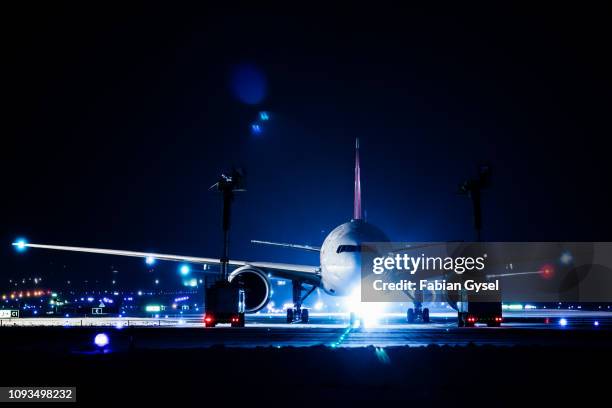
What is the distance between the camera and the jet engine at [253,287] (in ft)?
164

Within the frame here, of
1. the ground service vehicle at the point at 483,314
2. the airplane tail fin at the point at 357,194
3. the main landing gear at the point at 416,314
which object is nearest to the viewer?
the ground service vehicle at the point at 483,314

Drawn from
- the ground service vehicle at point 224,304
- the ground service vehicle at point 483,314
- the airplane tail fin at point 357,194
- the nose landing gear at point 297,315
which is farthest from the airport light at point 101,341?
the airplane tail fin at point 357,194

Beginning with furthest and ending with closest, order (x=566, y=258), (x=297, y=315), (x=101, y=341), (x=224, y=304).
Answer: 1. (x=566, y=258)
2. (x=297, y=315)
3. (x=224, y=304)
4. (x=101, y=341)

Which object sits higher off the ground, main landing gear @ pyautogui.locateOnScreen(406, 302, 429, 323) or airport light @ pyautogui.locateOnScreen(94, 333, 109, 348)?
main landing gear @ pyautogui.locateOnScreen(406, 302, 429, 323)

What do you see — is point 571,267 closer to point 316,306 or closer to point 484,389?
point 316,306

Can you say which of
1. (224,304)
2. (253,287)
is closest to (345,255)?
(253,287)

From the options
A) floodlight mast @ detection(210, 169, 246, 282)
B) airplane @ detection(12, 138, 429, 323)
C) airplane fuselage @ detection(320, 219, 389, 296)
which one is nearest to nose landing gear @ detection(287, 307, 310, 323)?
airplane @ detection(12, 138, 429, 323)

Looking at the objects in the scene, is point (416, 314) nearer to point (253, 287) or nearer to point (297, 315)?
point (297, 315)

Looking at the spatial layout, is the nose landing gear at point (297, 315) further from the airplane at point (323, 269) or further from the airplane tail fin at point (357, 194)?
the airplane tail fin at point (357, 194)

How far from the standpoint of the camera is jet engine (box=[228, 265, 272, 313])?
4997 centimetres

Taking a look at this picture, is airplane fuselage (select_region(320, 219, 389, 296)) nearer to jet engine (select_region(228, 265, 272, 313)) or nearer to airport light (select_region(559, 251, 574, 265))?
jet engine (select_region(228, 265, 272, 313))

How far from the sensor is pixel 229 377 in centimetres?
1728

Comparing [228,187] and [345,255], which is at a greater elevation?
[228,187]

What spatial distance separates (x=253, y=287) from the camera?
1986 inches
